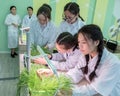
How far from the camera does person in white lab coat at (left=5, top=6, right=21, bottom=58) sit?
3754mm

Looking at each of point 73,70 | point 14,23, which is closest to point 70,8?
point 73,70

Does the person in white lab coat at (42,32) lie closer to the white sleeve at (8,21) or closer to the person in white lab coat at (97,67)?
the person in white lab coat at (97,67)

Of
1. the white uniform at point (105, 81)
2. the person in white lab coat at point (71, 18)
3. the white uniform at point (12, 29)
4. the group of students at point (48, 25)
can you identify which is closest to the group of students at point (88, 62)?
the white uniform at point (105, 81)

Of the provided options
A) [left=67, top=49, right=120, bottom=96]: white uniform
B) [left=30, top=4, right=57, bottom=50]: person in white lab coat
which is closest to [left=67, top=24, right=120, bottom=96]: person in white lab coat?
[left=67, top=49, right=120, bottom=96]: white uniform

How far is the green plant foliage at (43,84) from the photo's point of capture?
3.46 feet

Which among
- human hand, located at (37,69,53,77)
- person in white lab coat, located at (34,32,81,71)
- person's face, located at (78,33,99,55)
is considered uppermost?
person's face, located at (78,33,99,55)

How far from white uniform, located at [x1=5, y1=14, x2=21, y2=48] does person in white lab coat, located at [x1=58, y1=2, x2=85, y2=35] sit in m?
1.77

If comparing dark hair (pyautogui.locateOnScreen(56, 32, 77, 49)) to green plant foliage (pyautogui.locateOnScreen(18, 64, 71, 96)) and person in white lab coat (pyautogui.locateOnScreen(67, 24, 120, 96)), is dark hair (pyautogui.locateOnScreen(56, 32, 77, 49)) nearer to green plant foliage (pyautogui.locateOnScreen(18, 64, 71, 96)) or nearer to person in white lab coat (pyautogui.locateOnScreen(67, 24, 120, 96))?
person in white lab coat (pyautogui.locateOnScreen(67, 24, 120, 96))

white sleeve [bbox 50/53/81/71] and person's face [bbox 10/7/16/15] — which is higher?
person's face [bbox 10/7/16/15]

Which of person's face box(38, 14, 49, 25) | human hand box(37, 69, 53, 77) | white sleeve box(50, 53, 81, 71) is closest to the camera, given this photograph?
human hand box(37, 69, 53, 77)

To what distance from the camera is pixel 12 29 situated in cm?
381

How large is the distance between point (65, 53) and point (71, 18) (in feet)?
1.97

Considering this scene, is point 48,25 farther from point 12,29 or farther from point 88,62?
point 12,29

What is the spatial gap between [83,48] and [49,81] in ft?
0.90
